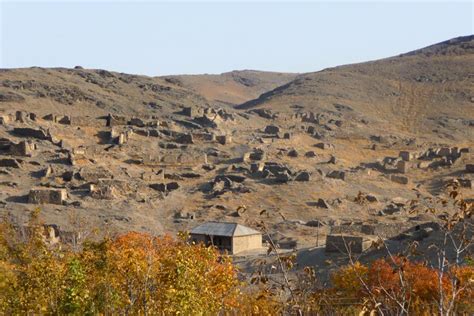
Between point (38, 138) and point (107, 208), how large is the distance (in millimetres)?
13198

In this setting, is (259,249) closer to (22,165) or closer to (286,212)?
(286,212)

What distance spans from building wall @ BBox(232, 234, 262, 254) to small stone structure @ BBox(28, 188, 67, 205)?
10077 millimetres

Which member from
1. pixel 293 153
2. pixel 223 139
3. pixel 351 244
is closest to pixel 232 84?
pixel 223 139

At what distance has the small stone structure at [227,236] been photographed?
3401 cm

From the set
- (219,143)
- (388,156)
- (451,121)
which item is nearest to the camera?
(219,143)

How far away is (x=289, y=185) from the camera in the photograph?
45.5 metres

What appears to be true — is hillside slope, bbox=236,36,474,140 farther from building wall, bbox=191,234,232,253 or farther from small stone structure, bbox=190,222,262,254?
building wall, bbox=191,234,232,253

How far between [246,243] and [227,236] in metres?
1.13

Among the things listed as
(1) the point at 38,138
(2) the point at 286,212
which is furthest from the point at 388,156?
(1) the point at 38,138

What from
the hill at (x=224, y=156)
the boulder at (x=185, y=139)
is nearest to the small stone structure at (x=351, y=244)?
the hill at (x=224, y=156)

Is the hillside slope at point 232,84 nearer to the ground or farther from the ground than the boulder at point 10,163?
farther from the ground

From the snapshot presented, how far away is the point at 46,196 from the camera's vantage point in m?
38.7

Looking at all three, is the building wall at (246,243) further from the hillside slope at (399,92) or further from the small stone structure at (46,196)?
the hillside slope at (399,92)

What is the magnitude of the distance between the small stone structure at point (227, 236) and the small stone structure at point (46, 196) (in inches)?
317
